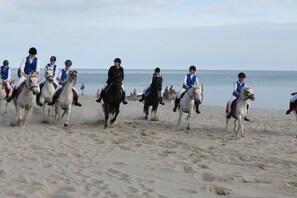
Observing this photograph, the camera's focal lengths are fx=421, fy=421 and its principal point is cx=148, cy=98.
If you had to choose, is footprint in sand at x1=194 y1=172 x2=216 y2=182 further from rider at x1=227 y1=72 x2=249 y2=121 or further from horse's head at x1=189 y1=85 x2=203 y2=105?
horse's head at x1=189 y1=85 x2=203 y2=105

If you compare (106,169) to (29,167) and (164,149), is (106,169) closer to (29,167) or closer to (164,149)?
(29,167)

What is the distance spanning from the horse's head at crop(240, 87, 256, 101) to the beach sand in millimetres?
1348

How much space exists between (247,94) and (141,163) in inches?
241

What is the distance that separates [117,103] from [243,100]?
14.3ft

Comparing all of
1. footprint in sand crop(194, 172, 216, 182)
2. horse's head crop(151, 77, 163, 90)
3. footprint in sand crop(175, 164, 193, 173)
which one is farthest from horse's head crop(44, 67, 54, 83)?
footprint in sand crop(194, 172, 216, 182)

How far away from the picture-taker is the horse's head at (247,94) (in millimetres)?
13617

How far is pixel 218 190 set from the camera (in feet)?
22.6

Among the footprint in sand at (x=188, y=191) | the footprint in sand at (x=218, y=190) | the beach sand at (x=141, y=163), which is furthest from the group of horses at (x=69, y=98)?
the footprint in sand at (x=188, y=191)

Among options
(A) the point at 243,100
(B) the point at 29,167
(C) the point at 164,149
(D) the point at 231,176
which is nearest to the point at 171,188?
(D) the point at 231,176

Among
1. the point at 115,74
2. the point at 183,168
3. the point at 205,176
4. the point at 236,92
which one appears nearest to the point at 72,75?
the point at 115,74

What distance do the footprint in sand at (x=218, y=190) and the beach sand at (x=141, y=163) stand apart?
0.01m

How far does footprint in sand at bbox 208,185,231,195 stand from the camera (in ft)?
22.2

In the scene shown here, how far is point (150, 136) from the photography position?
43.3 feet

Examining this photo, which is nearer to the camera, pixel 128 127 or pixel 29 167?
pixel 29 167
